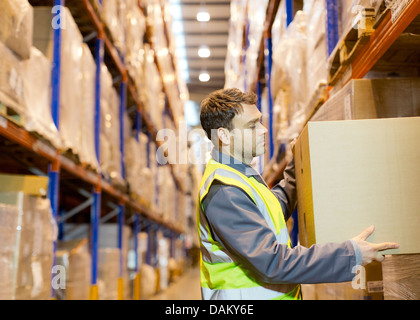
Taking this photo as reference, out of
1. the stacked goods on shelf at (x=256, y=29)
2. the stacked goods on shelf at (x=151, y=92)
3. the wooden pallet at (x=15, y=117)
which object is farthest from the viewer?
the stacked goods on shelf at (x=151, y=92)

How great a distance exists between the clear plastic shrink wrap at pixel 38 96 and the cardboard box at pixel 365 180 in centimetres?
188

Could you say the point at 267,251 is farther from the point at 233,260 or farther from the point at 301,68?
the point at 301,68

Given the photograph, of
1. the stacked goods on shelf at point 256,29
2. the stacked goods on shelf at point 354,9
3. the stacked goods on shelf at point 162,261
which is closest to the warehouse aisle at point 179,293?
the stacked goods on shelf at point 162,261

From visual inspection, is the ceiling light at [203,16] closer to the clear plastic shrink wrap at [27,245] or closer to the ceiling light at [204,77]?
the ceiling light at [204,77]

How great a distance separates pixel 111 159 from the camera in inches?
210

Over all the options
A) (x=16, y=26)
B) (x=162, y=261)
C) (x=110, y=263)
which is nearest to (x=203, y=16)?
(x=162, y=261)

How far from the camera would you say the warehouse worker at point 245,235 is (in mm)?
1565

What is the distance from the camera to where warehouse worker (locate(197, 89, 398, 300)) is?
1565 mm

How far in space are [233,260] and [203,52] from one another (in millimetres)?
12714

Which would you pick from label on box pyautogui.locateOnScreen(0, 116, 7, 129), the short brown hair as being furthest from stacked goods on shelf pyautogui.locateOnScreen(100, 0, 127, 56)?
the short brown hair

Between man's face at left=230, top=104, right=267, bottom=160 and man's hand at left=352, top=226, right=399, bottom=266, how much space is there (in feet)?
1.65

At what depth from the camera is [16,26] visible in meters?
2.67

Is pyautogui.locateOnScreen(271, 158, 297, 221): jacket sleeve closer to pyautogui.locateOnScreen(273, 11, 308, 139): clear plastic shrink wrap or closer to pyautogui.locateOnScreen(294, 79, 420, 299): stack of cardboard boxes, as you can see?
pyautogui.locateOnScreen(294, 79, 420, 299): stack of cardboard boxes
